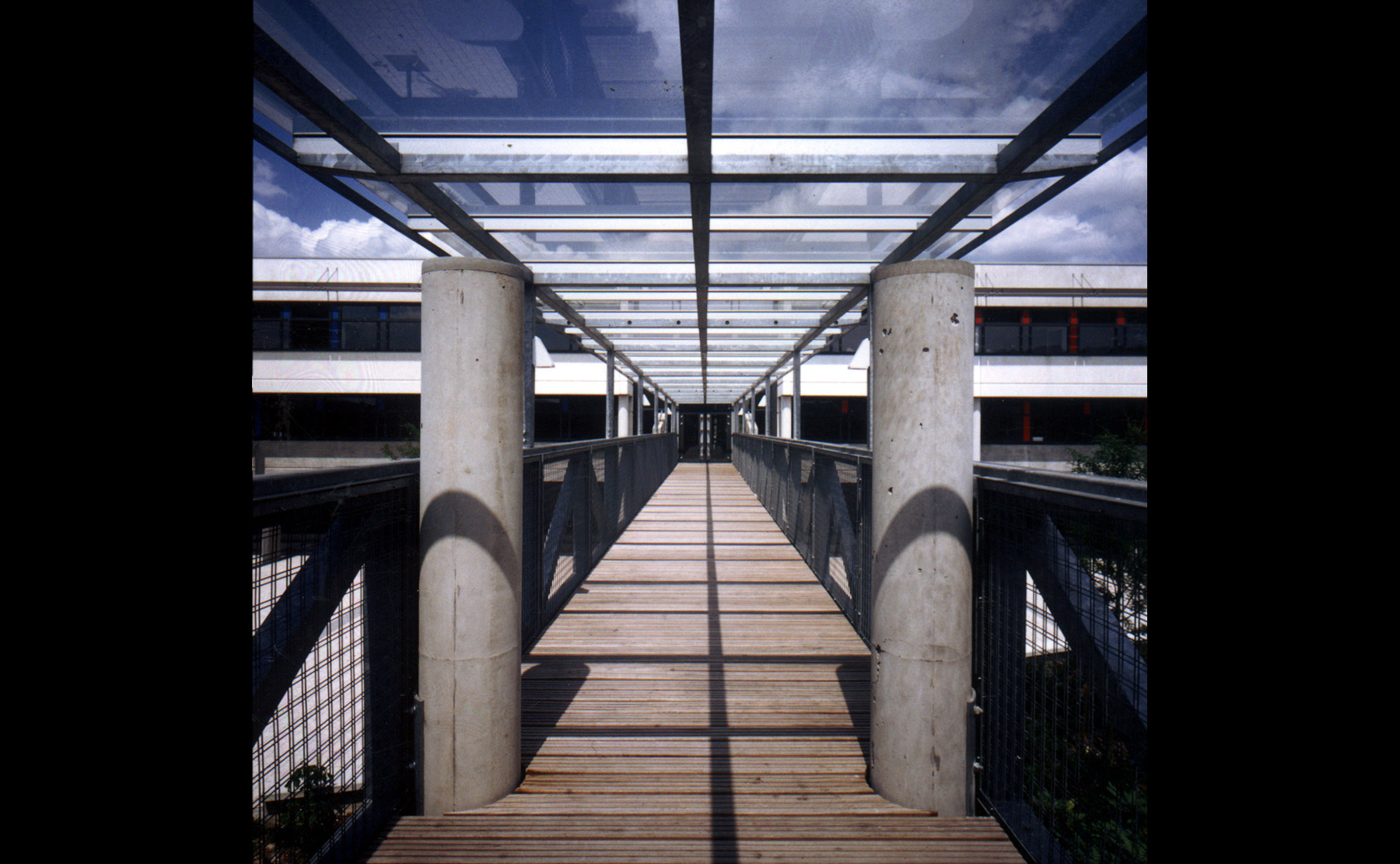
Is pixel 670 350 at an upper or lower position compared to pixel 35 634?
upper

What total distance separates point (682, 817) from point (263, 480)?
1.93 meters

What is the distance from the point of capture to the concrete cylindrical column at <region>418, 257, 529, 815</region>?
7.88ft

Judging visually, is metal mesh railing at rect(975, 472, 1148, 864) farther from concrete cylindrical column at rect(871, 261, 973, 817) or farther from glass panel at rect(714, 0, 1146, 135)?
glass panel at rect(714, 0, 1146, 135)

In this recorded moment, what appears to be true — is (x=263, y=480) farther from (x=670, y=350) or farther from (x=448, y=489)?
(x=670, y=350)


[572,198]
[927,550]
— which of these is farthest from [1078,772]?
[572,198]

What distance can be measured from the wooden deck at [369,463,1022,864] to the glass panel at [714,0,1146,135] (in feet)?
9.66

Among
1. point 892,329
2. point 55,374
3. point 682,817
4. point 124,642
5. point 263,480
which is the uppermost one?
point 892,329

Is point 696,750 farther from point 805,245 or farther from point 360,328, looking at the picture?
point 360,328

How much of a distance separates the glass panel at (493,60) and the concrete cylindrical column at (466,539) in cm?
90

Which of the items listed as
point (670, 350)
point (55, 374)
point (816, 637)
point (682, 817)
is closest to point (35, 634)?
point (55, 374)

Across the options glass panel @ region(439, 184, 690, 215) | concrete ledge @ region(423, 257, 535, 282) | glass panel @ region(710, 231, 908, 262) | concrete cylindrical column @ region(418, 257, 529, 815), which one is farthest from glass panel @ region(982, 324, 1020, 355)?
concrete cylindrical column @ region(418, 257, 529, 815)

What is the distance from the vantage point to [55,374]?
2.53ft

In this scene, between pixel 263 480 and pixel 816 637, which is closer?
pixel 263 480

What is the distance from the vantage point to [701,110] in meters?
2.60
